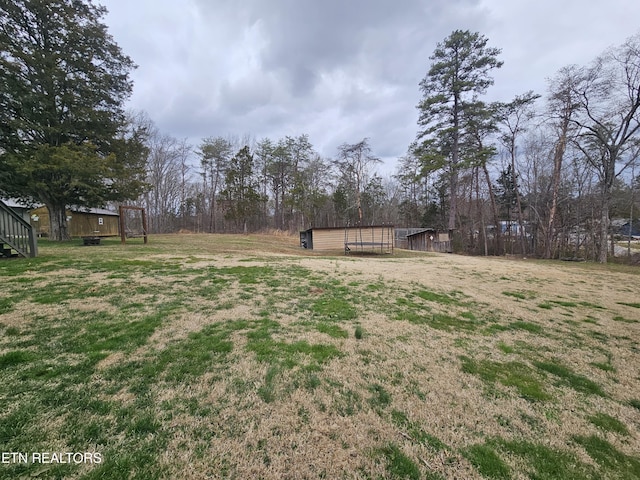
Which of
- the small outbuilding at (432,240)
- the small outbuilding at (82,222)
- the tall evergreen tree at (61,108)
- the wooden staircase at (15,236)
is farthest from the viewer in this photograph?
the small outbuilding at (432,240)

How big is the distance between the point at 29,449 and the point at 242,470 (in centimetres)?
128

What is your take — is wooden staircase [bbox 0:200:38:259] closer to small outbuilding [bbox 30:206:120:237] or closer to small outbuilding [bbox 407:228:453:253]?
small outbuilding [bbox 30:206:120:237]

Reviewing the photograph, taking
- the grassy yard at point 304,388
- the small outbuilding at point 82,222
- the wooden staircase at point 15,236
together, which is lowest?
the grassy yard at point 304,388

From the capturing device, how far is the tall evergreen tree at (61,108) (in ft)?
36.2

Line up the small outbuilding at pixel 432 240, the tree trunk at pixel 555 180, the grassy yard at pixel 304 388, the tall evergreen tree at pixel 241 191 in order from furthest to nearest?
the tall evergreen tree at pixel 241 191 → the small outbuilding at pixel 432 240 → the tree trunk at pixel 555 180 → the grassy yard at pixel 304 388

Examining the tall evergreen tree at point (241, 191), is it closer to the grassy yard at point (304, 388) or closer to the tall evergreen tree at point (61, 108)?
the tall evergreen tree at point (61, 108)

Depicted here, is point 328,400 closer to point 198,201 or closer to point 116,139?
point 116,139

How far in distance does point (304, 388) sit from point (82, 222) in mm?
26965

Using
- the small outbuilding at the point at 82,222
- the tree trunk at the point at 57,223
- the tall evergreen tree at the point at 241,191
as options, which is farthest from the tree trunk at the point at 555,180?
the small outbuilding at the point at 82,222

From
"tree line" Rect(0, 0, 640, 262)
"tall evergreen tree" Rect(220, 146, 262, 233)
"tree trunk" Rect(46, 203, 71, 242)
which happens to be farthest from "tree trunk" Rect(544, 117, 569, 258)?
"tree trunk" Rect(46, 203, 71, 242)

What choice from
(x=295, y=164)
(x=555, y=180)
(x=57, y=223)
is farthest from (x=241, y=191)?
(x=555, y=180)

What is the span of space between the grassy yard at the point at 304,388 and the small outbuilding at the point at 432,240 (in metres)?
17.3

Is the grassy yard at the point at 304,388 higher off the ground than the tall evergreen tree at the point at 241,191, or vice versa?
the tall evergreen tree at the point at 241,191

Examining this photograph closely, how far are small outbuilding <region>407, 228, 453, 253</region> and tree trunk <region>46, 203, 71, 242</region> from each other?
79.4 feet
